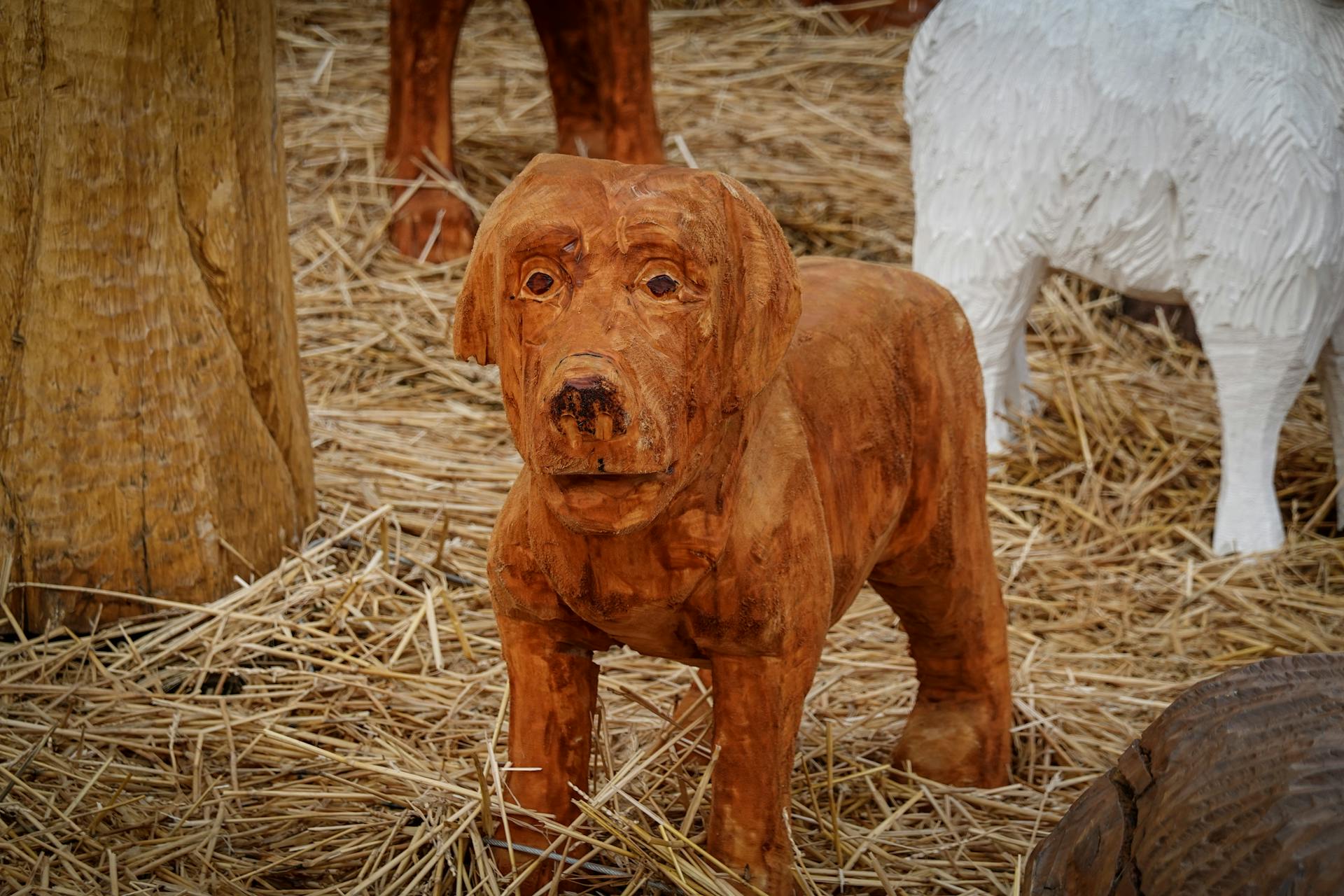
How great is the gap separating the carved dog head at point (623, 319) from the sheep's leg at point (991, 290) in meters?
1.78

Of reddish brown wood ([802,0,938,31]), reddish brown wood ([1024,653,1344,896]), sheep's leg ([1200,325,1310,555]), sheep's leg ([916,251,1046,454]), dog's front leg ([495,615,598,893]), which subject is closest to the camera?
reddish brown wood ([1024,653,1344,896])

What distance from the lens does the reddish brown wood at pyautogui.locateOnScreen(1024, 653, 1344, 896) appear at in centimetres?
123

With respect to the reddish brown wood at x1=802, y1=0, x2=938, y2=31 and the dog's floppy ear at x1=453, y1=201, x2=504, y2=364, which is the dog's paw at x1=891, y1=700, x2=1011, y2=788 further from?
the reddish brown wood at x1=802, y1=0, x2=938, y2=31

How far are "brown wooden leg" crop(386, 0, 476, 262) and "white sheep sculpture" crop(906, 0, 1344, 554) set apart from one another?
1.59 metres

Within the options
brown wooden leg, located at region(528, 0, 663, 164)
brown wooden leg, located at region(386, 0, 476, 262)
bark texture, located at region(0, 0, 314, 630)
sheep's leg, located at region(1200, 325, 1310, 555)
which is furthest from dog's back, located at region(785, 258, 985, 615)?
brown wooden leg, located at region(386, 0, 476, 262)

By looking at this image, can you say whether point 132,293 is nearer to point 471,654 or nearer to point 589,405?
point 471,654

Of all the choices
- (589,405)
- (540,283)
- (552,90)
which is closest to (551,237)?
(540,283)

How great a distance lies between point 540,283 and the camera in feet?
4.99

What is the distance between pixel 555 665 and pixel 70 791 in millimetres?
822

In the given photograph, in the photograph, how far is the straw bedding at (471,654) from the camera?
2.00m

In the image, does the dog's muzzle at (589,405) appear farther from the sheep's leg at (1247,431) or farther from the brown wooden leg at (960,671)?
the sheep's leg at (1247,431)

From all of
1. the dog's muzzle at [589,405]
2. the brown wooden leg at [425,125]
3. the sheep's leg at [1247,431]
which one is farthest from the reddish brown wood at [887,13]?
the dog's muzzle at [589,405]

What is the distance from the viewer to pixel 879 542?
1961mm

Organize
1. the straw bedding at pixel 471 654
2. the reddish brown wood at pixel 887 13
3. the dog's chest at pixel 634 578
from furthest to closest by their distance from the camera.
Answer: the reddish brown wood at pixel 887 13 < the straw bedding at pixel 471 654 < the dog's chest at pixel 634 578
